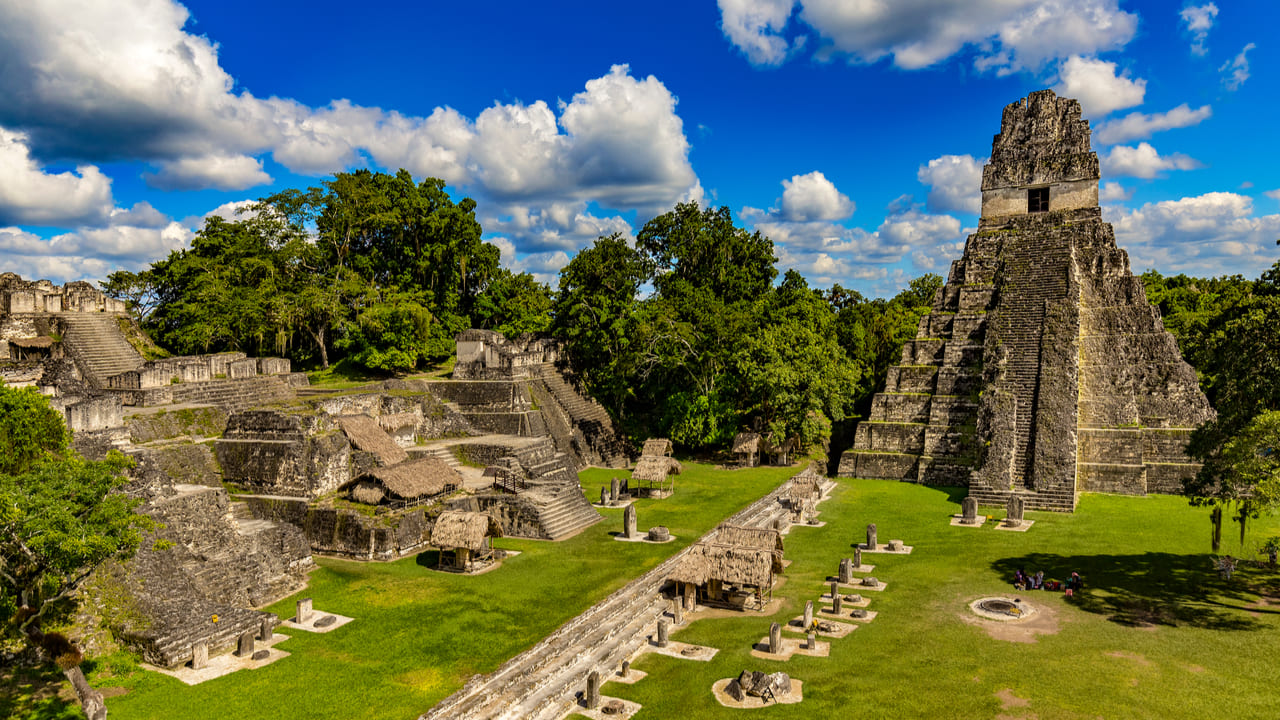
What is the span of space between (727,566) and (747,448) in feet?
57.1

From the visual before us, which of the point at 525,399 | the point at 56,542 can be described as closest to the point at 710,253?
the point at 525,399

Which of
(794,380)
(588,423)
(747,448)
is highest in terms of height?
(794,380)

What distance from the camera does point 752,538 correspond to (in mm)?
19328

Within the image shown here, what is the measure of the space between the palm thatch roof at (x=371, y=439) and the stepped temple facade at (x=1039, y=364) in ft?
68.0

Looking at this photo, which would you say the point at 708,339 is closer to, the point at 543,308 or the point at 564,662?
the point at 543,308

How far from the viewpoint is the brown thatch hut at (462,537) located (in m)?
20.7

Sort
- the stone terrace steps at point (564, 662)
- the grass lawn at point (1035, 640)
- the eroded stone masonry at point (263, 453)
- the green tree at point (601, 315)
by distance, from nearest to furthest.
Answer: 1. the grass lawn at point (1035, 640)
2. the stone terrace steps at point (564, 662)
3. the eroded stone masonry at point (263, 453)
4. the green tree at point (601, 315)

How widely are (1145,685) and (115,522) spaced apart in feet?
63.1

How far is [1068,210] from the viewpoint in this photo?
122 feet

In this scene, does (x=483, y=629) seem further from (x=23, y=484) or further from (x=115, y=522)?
(x=23, y=484)

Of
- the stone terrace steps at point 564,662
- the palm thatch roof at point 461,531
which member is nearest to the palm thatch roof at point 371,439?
the palm thatch roof at point 461,531

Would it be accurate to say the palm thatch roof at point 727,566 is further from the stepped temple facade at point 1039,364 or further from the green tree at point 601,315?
the green tree at point 601,315

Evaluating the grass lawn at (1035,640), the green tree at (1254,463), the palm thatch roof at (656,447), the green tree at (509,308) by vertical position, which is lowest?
the grass lawn at (1035,640)

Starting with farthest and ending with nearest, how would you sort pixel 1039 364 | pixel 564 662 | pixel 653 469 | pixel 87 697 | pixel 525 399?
pixel 525 399 → pixel 1039 364 → pixel 653 469 → pixel 564 662 → pixel 87 697
